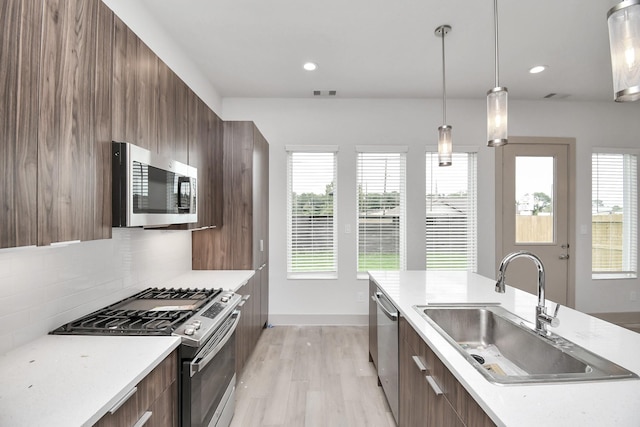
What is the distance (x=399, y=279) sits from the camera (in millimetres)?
2482

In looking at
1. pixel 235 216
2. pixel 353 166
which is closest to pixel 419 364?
pixel 235 216

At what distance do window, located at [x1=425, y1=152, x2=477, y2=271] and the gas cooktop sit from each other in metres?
2.92

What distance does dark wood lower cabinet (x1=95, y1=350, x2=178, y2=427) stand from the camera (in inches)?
A: 39.2

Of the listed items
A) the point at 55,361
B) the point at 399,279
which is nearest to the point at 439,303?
the point at 399,279

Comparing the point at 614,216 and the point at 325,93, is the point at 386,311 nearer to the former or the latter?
the point at 325,93

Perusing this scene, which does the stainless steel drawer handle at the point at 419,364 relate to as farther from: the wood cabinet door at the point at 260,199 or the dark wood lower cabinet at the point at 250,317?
the wood cabinet door at the point at 260,199

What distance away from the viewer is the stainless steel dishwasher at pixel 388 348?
1.91 meters

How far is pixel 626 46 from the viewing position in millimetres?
796

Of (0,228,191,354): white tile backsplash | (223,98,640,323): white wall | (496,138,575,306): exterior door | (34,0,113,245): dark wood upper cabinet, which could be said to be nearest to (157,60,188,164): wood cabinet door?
(34,0,113,245): dark wood upper cabinet

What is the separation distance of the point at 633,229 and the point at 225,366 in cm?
533

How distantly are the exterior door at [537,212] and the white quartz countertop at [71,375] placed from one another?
4.11m

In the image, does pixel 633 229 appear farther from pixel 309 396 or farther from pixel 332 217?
pixel 309 396

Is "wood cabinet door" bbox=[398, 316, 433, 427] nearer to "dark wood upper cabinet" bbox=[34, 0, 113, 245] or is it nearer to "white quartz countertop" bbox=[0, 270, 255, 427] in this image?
"white quartz countertop" bbox=[0, 270, 255, 427]

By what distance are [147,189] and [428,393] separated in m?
1.67
